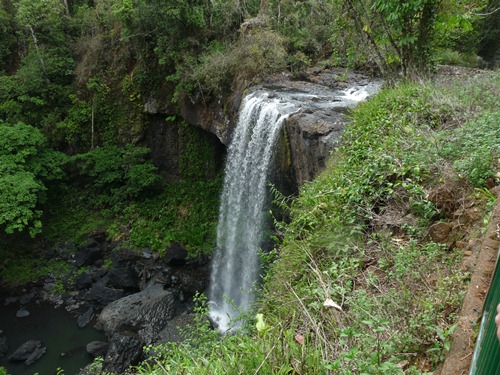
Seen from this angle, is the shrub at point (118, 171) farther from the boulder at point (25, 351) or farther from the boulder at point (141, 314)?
the boulder at point (25, 351)

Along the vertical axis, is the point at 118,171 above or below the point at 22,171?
below

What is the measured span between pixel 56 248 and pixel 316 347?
39.7ft

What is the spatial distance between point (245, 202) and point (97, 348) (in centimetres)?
501

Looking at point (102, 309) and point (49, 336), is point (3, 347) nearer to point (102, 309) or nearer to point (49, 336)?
point (49, 336)

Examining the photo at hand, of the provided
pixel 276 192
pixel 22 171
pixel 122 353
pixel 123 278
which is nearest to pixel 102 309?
pixel 123 278

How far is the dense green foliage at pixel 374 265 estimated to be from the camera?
214 centimetres

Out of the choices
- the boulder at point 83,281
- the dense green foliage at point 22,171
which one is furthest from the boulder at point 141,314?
the dense green foliage at point 22,171

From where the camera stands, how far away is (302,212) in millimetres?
4172

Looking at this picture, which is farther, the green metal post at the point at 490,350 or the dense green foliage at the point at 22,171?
the dense green foliage at the point at 22,171

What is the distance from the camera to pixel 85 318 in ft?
32.3

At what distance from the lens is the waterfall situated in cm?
799

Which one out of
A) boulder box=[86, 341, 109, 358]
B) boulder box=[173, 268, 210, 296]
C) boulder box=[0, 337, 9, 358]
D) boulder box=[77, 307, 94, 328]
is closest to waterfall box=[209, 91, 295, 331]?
boulder box=[173, 268, 210, 296]

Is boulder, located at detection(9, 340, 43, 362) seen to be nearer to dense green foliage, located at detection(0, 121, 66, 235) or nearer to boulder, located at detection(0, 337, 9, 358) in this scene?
boulder, located at detection(0, 337, 9, 358)

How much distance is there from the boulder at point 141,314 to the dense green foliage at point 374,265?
229 inches
